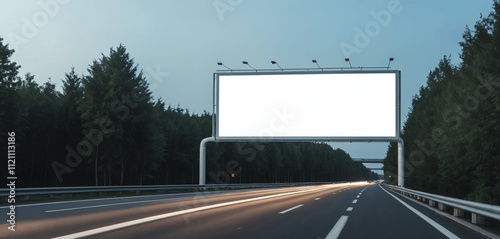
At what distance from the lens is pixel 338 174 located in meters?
191

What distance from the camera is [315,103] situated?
33.5m

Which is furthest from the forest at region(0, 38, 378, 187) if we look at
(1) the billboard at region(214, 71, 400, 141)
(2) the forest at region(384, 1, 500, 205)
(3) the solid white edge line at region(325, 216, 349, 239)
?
(3) the solid white edge line at region(325, 216, 349, 239)

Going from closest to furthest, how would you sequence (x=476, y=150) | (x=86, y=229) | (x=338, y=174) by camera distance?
1. (x=86, y=229)
2. (x=476, y=150)
3. (x=338, y=174)

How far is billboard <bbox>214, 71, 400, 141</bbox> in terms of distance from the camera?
32969mm

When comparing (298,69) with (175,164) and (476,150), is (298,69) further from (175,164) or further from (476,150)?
(175,164)

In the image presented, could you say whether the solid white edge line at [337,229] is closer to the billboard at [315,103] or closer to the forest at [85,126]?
the billboard at [315,103]

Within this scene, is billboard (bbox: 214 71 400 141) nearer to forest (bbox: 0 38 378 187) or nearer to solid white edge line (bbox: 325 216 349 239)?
forest (bbox: 0 38 378 187)

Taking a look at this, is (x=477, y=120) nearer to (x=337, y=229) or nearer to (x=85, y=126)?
(x=337, y=229)

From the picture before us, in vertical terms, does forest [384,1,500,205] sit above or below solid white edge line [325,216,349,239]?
above

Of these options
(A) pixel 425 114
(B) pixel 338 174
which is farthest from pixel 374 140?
(B) pixel 338 174

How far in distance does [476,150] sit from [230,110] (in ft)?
59.6

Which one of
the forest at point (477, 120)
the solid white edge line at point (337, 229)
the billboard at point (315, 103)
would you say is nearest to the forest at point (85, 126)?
the billboard at point (315, 103)

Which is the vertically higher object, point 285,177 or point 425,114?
point 425,114

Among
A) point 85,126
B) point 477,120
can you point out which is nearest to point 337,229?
point 477,120
